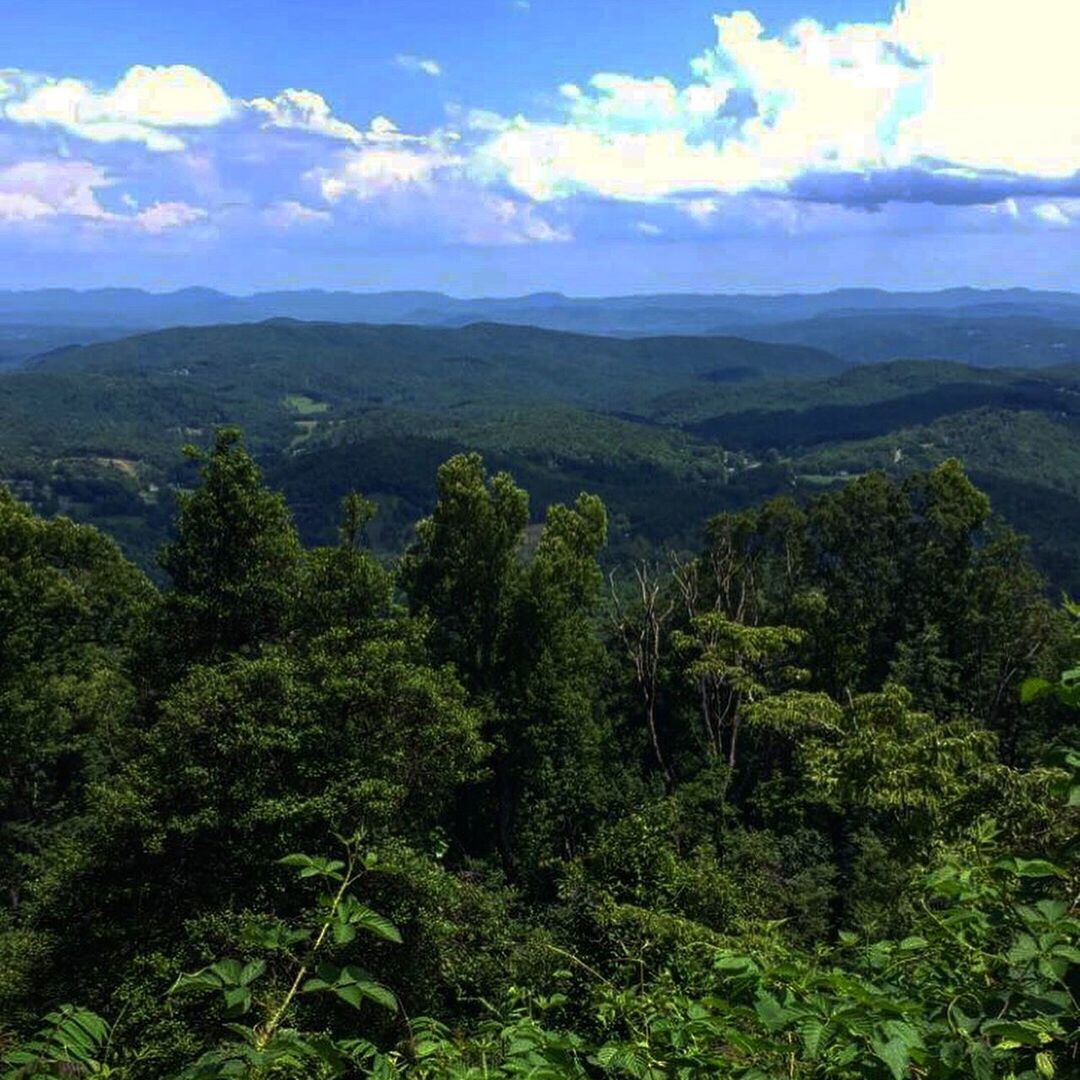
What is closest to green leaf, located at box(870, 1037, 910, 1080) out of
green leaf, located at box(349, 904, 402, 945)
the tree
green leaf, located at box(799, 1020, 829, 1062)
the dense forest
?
the dense forest

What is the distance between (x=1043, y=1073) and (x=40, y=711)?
27040mm

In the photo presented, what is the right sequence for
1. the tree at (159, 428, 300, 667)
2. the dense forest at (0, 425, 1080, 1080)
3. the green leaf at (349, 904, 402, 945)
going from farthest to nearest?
the tree at (159, 428, 300, 667) < the dense forest at (0, 425, 1080, 1080) < the green leaf at (349, 904, 402, 945)

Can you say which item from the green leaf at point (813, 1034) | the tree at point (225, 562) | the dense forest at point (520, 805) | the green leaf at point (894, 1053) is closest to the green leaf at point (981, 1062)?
the dense forest at point (520, 805)

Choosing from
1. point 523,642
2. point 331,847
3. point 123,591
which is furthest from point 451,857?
point 123,591

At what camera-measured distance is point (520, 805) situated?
1121 inches

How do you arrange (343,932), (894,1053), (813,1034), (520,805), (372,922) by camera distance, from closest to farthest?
(894,1053), (813,1034), (343,932), (372,922), (520,805)

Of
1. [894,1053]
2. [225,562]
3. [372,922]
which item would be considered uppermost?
[372,922]

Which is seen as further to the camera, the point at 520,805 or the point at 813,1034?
the point at 520,805

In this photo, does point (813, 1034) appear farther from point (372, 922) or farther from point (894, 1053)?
point (372, 922)

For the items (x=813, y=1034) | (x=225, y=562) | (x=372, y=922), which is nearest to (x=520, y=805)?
(x=225, y=562)

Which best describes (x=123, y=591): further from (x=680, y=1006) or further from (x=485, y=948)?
(x=680, y=1006)

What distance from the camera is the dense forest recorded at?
3.32 meters

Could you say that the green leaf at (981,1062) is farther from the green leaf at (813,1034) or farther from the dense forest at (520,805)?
the green leaf at (813,1034)

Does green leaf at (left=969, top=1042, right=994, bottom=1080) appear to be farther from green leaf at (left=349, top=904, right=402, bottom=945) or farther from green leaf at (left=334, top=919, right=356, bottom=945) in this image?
green leaf at (left=334, top=919, right=356, bottom=945)
